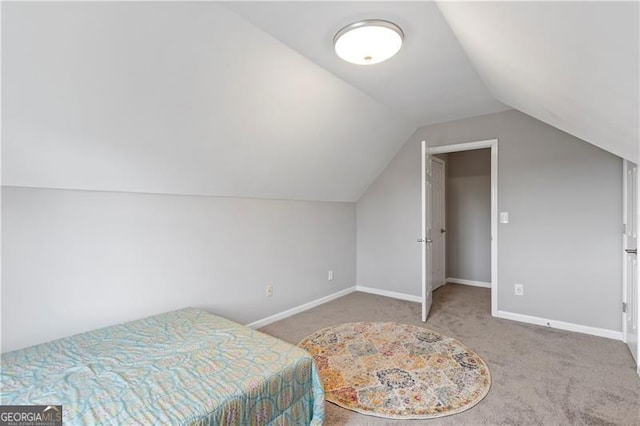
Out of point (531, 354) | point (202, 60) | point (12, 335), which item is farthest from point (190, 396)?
point (531, 354)

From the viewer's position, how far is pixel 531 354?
2.57 metres

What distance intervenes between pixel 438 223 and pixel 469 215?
669mm

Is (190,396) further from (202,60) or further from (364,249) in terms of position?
(364,249)

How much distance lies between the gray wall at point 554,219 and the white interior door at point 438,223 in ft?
2.89

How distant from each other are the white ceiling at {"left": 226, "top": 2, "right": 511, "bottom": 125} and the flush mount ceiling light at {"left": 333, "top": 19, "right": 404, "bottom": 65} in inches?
1.6

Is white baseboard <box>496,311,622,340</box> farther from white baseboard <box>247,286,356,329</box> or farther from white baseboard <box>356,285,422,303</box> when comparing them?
white baseboard <box>247,286,356,329</box>

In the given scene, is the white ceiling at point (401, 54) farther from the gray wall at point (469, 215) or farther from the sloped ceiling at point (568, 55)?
the gray wall at point (469, 215)

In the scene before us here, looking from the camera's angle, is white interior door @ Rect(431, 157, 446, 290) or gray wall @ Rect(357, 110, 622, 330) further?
white interior door @ Rect(431, 157, 446, 290)

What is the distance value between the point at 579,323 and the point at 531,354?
3.06 ft

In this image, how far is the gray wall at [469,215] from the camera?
4855mm

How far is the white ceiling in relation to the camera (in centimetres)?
172

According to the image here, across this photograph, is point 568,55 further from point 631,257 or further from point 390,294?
point 390,294

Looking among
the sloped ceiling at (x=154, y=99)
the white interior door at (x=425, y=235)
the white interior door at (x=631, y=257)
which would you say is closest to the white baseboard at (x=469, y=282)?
the white interior door at (x=425, y=235)

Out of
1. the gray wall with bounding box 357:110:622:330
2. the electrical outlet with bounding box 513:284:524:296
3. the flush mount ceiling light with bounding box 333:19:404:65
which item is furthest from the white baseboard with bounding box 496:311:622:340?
the flush mount ceiling light with bounding box 333:19:404:65
